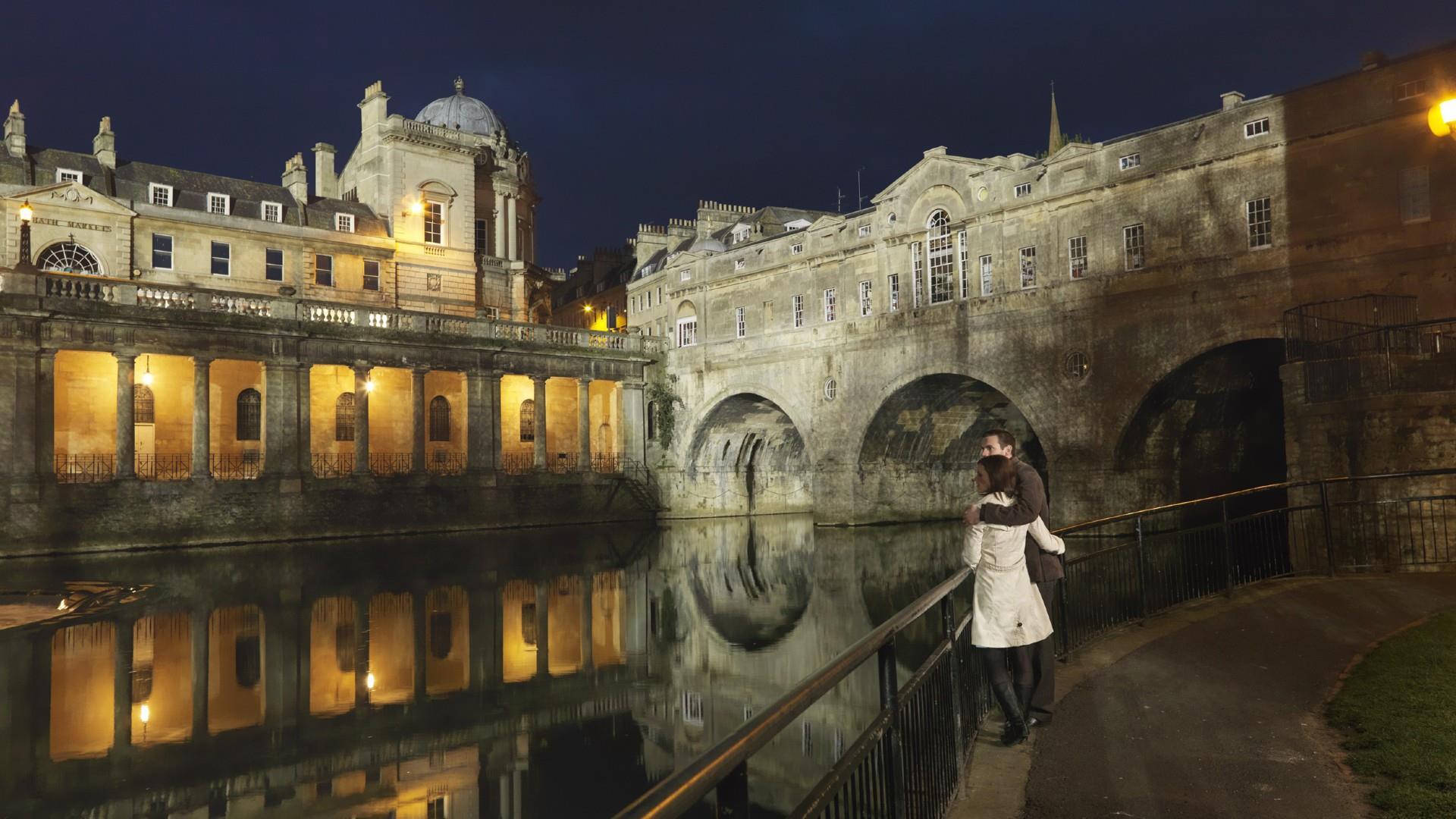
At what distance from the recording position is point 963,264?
2950cm

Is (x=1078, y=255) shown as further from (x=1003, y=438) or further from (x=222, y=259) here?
(x=222, y=259)

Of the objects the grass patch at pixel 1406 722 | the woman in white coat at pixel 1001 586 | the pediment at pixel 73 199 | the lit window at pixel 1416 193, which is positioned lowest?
the grass patch at pixel 1406 722

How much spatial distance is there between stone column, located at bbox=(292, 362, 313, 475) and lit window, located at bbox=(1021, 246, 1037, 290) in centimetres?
2322

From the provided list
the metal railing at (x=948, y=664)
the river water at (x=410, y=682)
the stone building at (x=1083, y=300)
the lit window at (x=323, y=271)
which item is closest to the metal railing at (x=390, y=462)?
the lit window at (x=323, y=271)

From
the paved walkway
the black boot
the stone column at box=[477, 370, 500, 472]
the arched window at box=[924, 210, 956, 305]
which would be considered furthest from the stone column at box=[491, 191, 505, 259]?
the black boot

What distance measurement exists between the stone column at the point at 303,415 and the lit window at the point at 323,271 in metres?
9.96

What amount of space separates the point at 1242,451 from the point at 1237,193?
836 centimetres

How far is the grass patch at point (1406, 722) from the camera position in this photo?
4957 mm

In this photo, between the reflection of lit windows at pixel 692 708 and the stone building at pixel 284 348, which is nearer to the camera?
the reflection of lit windows at pixel 692 708

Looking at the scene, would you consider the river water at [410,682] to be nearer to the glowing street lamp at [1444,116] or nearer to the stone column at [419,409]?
the glowing street lamp at [1444,116]

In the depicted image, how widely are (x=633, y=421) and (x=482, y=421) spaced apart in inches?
301

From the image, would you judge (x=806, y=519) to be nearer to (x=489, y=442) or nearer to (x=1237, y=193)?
(x=489, y=442)

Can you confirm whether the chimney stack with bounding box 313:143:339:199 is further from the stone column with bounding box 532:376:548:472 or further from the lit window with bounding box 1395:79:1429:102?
the lit window with bounding box 1395:79:1429:102

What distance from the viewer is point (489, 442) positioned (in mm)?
33875
